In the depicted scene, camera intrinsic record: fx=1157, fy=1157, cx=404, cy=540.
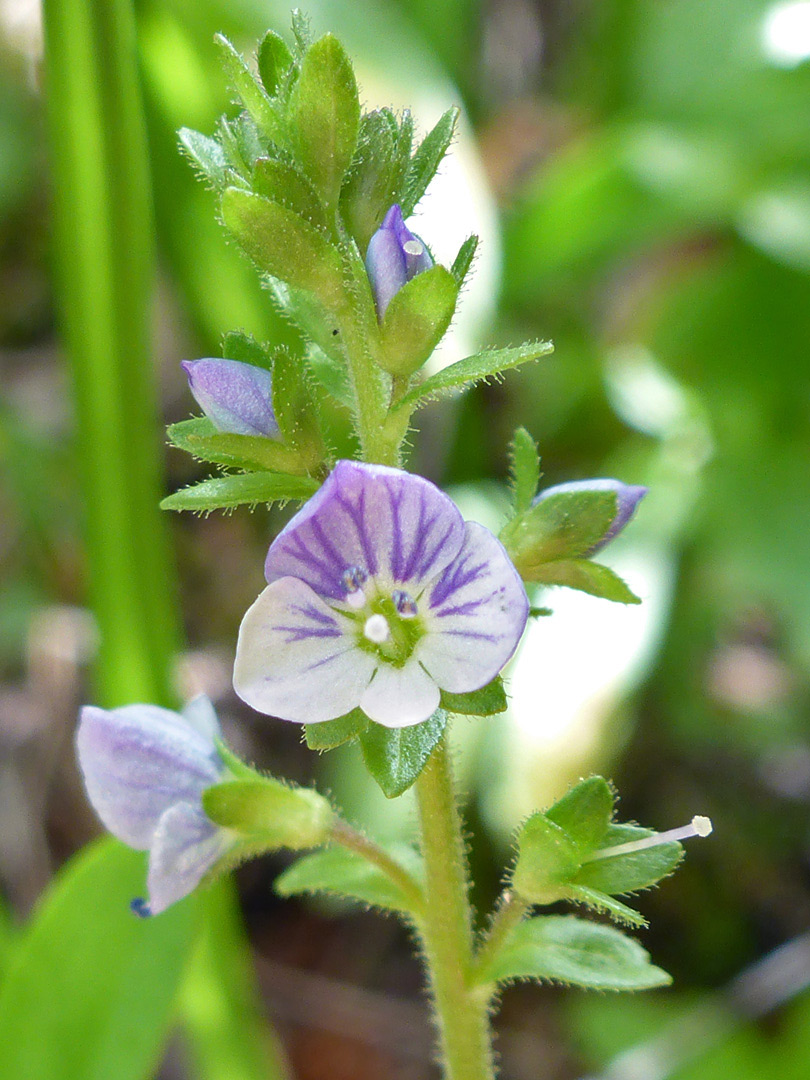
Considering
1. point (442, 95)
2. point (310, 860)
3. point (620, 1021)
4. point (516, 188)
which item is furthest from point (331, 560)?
point (516, 188)

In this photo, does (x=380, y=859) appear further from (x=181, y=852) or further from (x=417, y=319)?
(x=417, y=319)

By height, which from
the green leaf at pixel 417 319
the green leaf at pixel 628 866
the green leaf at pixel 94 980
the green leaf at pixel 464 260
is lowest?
the green leaf at pixel 94 980

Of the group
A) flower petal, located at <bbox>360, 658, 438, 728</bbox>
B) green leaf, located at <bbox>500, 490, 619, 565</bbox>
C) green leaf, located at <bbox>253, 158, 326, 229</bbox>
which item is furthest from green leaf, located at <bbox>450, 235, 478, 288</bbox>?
flower petal, located at <bbox>360, 658, 438, 728</bbox>

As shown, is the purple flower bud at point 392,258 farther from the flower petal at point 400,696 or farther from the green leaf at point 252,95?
the flower petal at point 400,696

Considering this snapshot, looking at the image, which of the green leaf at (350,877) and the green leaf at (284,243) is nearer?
the green leaf at (284,243)

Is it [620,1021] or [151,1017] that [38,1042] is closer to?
[151,1017]

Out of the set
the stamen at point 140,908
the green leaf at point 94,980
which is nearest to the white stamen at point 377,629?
the stamen at point 140,908

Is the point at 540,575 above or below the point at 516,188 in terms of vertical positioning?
below
